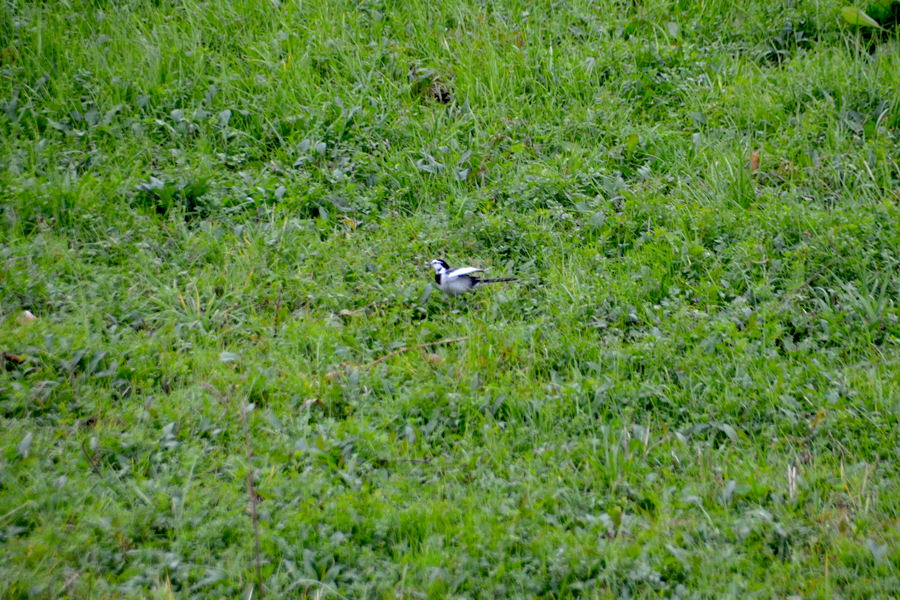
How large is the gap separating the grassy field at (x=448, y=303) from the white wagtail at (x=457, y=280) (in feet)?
0.50

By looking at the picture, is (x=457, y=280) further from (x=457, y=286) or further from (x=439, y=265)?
(x=439, y=265)

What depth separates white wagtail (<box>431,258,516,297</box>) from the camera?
457cm

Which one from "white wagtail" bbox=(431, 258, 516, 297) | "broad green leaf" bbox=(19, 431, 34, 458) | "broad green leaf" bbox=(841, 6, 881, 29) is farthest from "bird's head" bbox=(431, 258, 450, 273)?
"broad green leaf" bbox=(841, 6, 881, 29)

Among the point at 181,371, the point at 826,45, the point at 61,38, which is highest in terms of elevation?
the point at 61,38

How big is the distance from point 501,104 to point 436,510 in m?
3.90

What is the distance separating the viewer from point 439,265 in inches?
184

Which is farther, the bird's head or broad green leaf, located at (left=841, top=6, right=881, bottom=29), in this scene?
broad green leaf, located at (left=841, top=6, right=881, bottom=29)

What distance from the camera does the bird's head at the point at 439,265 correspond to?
4.67 metres

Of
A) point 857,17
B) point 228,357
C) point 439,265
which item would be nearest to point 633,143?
point 439,265

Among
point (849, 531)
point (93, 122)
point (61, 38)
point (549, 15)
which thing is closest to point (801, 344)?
point (849, 531)

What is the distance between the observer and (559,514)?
3.04 m

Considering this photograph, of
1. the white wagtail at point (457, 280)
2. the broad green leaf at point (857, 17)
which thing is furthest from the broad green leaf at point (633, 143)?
the broad green leaf at point (857, 17)

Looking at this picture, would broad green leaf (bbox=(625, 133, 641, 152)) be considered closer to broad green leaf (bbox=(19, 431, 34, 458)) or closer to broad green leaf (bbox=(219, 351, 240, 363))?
broad green leaf (bbox=(219, 351, 240, 363))

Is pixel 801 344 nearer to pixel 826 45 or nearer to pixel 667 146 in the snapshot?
pixel 667 146
